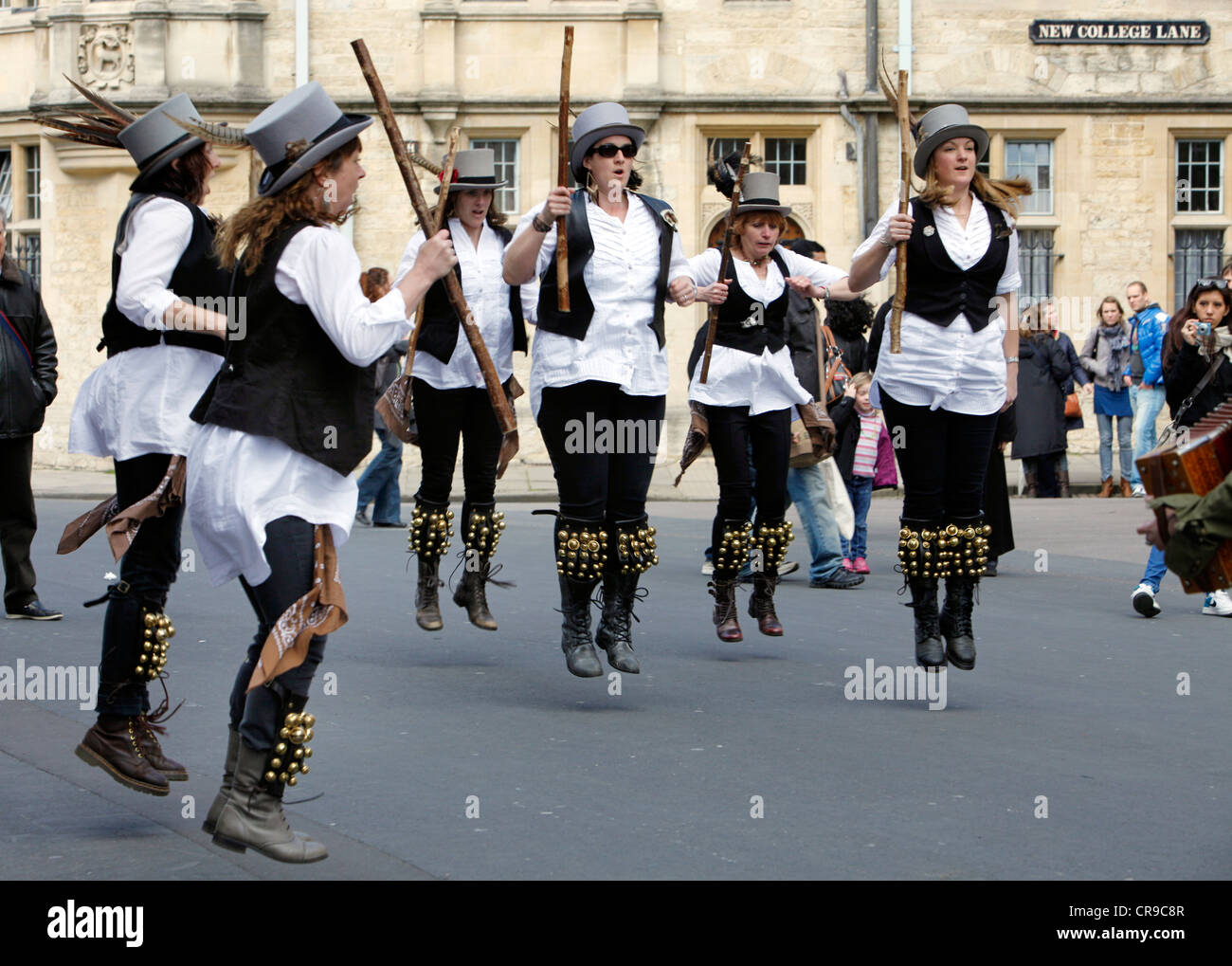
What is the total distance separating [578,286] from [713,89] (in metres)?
17.4

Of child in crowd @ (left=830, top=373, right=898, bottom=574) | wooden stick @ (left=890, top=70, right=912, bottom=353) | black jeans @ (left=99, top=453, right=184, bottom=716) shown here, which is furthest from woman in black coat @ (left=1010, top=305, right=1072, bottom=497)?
black jeans @ (left=99, top=453, right=184, bottom=716)

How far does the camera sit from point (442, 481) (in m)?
8.98

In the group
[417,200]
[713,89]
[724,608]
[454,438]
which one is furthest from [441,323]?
[713,89]

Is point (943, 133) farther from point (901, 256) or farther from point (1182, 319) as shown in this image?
point (1182, 319)

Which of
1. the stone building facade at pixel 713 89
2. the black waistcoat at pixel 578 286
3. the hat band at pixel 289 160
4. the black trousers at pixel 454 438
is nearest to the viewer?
the hat band at pixel 289 160

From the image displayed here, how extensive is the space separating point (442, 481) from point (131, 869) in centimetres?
422

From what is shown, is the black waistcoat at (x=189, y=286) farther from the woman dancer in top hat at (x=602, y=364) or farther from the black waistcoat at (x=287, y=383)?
the woman dancer in top hat at (x=602, y=364)

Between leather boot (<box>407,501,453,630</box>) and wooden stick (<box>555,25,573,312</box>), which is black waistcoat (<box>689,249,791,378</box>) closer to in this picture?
leather boot (<box>407,501,453,630</box>)

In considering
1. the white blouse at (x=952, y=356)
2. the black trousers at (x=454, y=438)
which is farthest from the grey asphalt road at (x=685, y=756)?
the white blouse at (x=952, y=356)

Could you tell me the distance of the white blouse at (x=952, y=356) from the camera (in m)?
7.39

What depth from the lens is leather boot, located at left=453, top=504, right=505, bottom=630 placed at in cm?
898

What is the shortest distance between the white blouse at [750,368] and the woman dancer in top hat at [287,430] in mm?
3891

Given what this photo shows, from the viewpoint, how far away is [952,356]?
7.39 metres

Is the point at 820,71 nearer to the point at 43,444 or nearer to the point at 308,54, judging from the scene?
the point at 308,54
